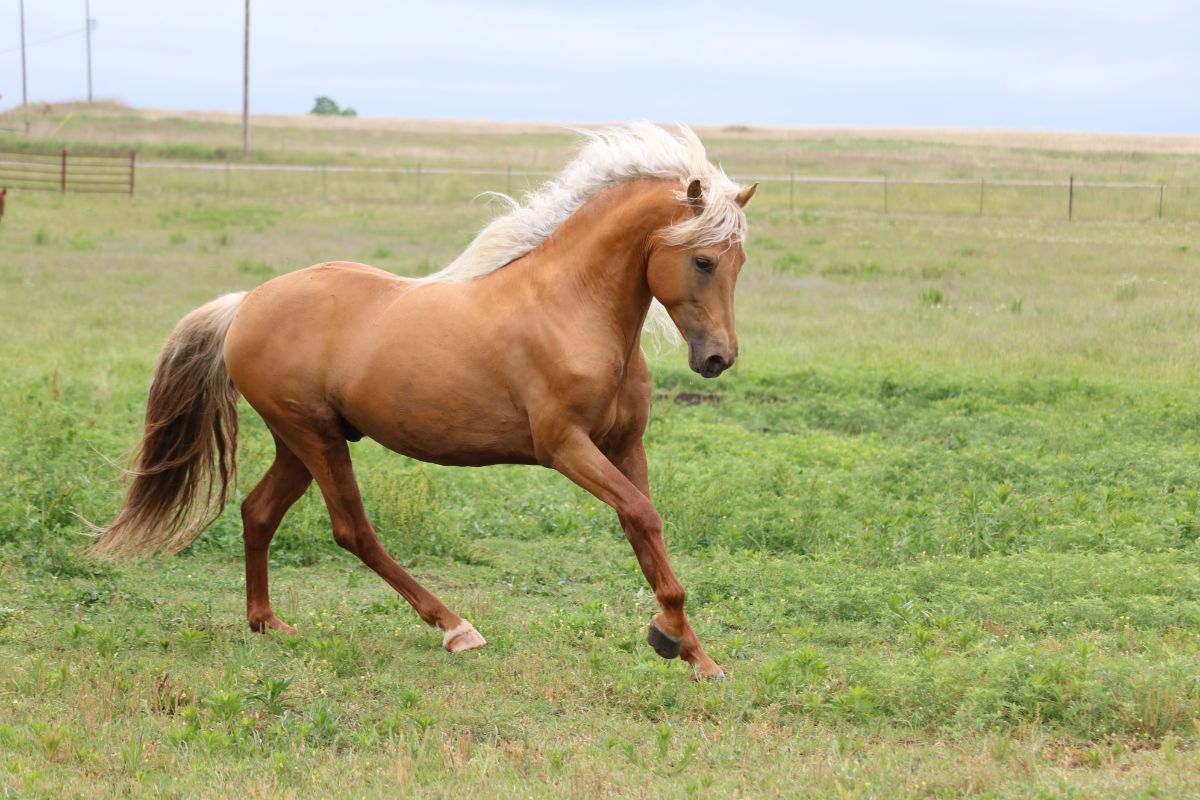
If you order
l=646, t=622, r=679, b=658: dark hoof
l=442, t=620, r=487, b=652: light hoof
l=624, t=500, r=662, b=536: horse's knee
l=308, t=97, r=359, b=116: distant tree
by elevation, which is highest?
l=308, t=97, r=359, b=116: distant tree

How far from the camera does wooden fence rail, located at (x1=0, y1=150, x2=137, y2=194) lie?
35.2m

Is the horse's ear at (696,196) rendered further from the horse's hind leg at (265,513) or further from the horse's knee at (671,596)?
the horse's hind leg at (265,513)

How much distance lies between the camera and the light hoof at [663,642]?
5398 mm

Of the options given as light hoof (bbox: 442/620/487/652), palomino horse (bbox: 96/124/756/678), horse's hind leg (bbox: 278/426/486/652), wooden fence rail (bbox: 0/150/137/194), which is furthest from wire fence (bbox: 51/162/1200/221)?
light hoof (bbox: 442/620/487/652)

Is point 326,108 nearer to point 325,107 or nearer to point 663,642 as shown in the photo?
point 325,107

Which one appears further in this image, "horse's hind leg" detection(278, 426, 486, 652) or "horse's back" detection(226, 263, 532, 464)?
"horse's hind leg" detection(278, 426, 486, 652)

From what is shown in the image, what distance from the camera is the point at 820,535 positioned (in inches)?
311

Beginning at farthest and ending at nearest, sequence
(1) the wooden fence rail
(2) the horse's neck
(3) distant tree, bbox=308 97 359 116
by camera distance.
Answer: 1. (3) distant tree, bbox=308 97 359 116
2. (1) the wooden fence rail
3. (2) the horse's neck

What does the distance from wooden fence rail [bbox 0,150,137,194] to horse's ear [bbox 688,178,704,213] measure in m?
31.7

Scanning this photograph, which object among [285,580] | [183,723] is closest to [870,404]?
[285,580]

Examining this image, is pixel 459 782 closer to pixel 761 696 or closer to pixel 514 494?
pixel 761 696

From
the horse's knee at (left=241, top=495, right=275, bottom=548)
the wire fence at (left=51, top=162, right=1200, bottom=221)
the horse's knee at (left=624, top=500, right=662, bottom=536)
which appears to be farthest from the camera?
the wire fence at (left=51, top=162, right=1200, bottom=221)

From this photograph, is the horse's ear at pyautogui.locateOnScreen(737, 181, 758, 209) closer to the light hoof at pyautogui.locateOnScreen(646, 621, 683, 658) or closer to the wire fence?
the light hoof at pyautogui.locateOnScreen(646, 621, 683, 658)

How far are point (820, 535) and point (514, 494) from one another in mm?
2349
